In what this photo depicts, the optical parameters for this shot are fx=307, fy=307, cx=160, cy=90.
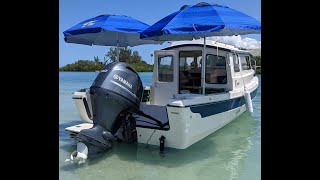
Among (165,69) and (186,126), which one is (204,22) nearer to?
(186,126)

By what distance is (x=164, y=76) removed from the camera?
24.0 ft

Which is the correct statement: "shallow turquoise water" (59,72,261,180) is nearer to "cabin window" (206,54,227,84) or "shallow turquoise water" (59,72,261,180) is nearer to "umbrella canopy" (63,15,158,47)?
"umbrella canopy" (63,15,158,47)

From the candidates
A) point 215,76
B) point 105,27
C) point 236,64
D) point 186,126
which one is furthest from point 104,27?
point 236,64

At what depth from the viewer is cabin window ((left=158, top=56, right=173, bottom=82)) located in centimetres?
722

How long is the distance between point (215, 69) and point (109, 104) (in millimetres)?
3666

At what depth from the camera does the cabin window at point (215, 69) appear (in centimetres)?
768

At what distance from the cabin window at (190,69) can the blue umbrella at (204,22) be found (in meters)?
1.98

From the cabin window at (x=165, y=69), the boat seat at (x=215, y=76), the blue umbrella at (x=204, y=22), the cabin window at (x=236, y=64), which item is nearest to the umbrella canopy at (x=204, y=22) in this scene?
the blue umbrella at (x=204, y=22)

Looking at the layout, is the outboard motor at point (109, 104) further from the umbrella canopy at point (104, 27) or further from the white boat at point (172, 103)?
the umbrella canopy at point (104, 27)

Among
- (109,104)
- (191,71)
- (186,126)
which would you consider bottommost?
(186,126)
